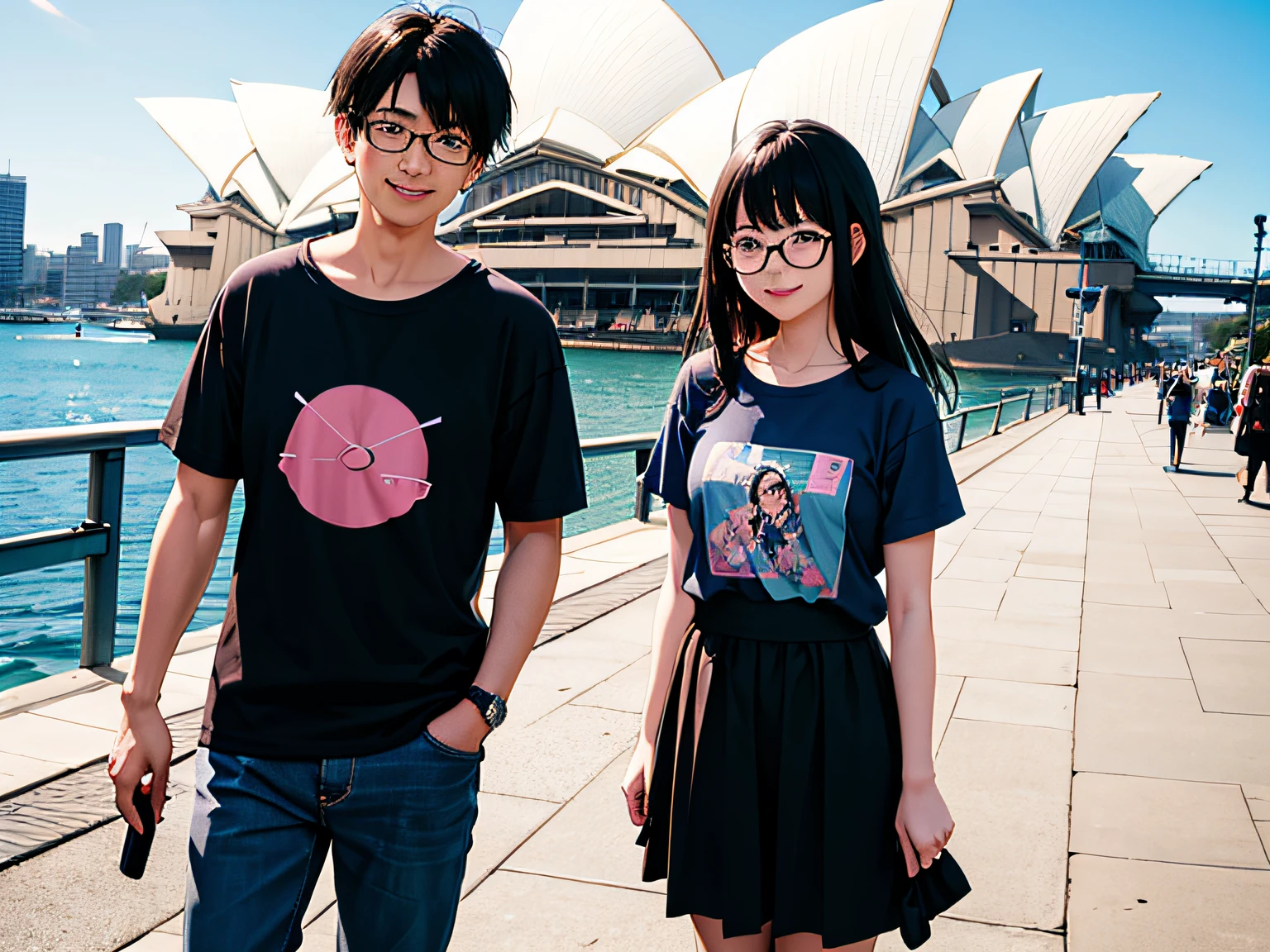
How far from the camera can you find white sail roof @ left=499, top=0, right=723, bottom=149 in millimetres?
57125

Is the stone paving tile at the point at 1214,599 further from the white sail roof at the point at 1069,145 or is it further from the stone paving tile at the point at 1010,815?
the white sail roof at the point at 1069,145

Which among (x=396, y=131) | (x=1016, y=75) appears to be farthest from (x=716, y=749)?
(x=1016, y=75)

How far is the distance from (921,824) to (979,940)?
1.15 m

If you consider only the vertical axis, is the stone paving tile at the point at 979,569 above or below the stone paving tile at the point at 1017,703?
above

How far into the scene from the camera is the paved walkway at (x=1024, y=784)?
2.50 metres

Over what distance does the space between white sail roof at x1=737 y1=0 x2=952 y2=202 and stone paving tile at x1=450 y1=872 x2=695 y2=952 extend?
160 feet

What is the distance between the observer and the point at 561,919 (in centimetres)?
249

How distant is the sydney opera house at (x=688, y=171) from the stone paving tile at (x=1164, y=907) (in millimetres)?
50335

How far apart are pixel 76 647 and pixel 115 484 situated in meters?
4.18

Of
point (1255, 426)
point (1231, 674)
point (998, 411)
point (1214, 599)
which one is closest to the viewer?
point (1231, 674)

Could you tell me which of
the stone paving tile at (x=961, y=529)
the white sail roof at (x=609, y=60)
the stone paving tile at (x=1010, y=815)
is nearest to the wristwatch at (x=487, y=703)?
the stone paving tile at (x=1010, y=815)

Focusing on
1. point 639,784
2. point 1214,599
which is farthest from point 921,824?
point 1214,599

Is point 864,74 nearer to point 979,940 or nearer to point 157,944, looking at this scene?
point 979,940

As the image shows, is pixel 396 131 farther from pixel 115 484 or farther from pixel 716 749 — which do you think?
pixel 115 484
